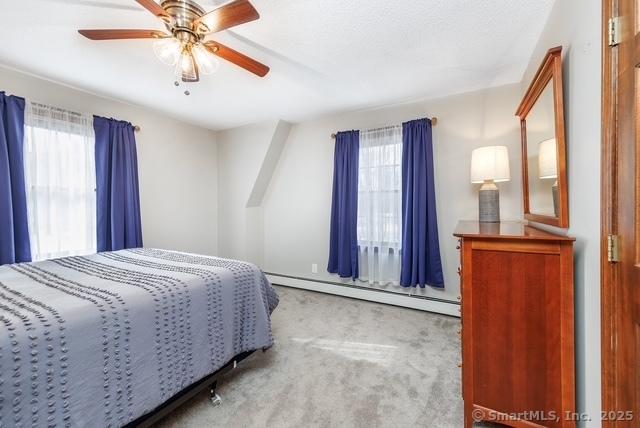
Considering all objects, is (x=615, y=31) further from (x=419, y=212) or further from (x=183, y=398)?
(x=183, y=398)

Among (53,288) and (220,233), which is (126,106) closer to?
(220,233)

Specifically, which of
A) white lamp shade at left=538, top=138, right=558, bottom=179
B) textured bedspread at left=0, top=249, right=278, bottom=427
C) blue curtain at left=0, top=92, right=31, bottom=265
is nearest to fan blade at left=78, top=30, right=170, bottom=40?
textured bedspread at left=0, top=249, right=278, bottom=427

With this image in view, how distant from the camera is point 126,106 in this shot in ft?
10.3

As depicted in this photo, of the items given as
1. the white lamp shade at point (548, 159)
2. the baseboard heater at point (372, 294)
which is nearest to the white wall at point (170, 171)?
the baseboard heater at point (372, 294)

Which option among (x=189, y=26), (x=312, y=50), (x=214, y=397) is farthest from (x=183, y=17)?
(x=214, y=397)

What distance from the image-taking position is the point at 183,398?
1458 millimetres

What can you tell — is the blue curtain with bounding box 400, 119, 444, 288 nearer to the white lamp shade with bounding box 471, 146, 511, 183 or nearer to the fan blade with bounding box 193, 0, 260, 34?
the white lamp shade with bounding box 471, 146, 511, 183

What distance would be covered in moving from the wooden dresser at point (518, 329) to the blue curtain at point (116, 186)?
3.27 m

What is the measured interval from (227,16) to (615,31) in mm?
1551

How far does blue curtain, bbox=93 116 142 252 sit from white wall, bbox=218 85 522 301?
4.32 ft

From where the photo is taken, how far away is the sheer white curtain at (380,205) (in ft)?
10.4

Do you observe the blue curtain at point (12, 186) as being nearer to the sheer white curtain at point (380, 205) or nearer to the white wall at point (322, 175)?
the white wall at point (322, 175)

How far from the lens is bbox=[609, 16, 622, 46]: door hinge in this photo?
907 mm

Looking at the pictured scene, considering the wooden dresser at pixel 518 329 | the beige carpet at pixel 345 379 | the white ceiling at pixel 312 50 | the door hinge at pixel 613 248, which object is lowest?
the beige carpet at pixel 345 379
